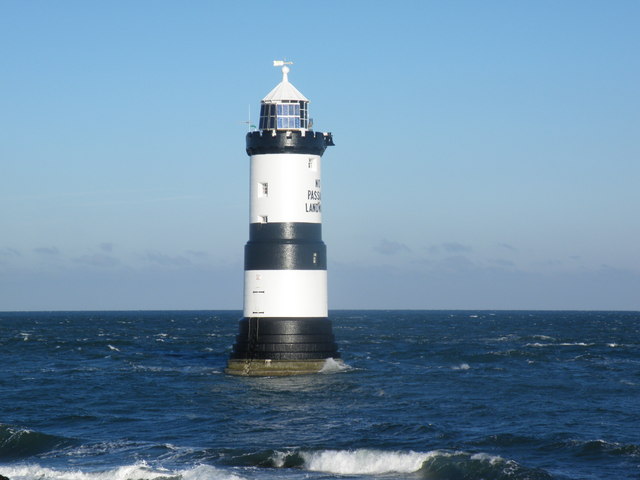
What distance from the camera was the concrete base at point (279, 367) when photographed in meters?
37.0

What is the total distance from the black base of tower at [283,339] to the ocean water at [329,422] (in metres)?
0.92

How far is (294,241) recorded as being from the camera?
122ft

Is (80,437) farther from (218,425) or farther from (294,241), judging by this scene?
(294,241)

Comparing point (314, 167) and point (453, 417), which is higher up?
point (314, 167)

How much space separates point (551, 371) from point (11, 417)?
22926 millimetres

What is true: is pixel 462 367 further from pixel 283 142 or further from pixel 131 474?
pixel 131 474

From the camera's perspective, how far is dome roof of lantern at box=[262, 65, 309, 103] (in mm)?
38031

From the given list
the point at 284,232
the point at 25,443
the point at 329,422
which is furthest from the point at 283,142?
the point at 25,443

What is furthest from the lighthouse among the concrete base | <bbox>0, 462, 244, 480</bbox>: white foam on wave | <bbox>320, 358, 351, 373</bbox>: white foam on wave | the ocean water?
<bbox>0, 462, 244, 480</bbox>: white foam on wave

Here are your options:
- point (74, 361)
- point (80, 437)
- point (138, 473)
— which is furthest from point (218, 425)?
point (74, 361)

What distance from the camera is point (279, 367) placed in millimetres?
37000

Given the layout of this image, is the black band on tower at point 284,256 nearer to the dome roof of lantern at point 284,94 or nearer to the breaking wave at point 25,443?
the dome roof of lantern at point 284,94

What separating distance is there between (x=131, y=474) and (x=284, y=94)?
1883cm

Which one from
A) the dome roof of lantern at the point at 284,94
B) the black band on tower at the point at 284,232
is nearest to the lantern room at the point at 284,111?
the dome roof of lantern at the point at 284,94
